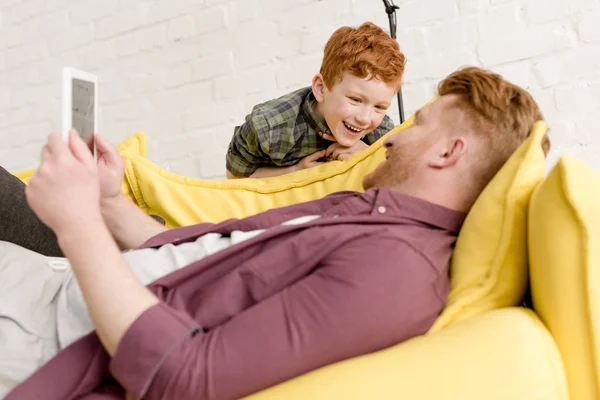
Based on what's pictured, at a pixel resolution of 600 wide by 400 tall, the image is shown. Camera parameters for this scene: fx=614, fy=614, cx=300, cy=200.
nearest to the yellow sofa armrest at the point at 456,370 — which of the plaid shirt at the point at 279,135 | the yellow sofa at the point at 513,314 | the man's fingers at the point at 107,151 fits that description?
the yellow sofa at the point at 513,314

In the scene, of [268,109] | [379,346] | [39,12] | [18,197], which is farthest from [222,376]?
[39,12]

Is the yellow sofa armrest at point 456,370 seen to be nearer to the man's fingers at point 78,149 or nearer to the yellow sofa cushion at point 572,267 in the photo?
the yellow sofa cushion at point 572,267

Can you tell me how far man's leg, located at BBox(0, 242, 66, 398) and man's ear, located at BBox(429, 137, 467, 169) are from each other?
66 centimetres

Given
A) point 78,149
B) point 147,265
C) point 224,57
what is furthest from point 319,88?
point 78,149

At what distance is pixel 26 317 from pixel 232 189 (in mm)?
729

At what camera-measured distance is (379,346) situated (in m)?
0.79

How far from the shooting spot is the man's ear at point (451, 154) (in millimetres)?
1044

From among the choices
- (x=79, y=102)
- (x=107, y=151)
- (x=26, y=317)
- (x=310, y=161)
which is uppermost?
(x=79, y=102)

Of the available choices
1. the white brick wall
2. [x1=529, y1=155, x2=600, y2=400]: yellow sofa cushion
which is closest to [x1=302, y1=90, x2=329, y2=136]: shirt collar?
the white brick wall

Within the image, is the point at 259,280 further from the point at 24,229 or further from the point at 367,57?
the point at 367,57

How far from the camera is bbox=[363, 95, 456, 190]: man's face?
1.07 meters

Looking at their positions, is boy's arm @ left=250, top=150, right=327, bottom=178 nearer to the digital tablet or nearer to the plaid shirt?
the plaid shirt

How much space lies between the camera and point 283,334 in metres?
0.72

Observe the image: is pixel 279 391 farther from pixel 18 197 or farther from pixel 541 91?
pixel 541 91
